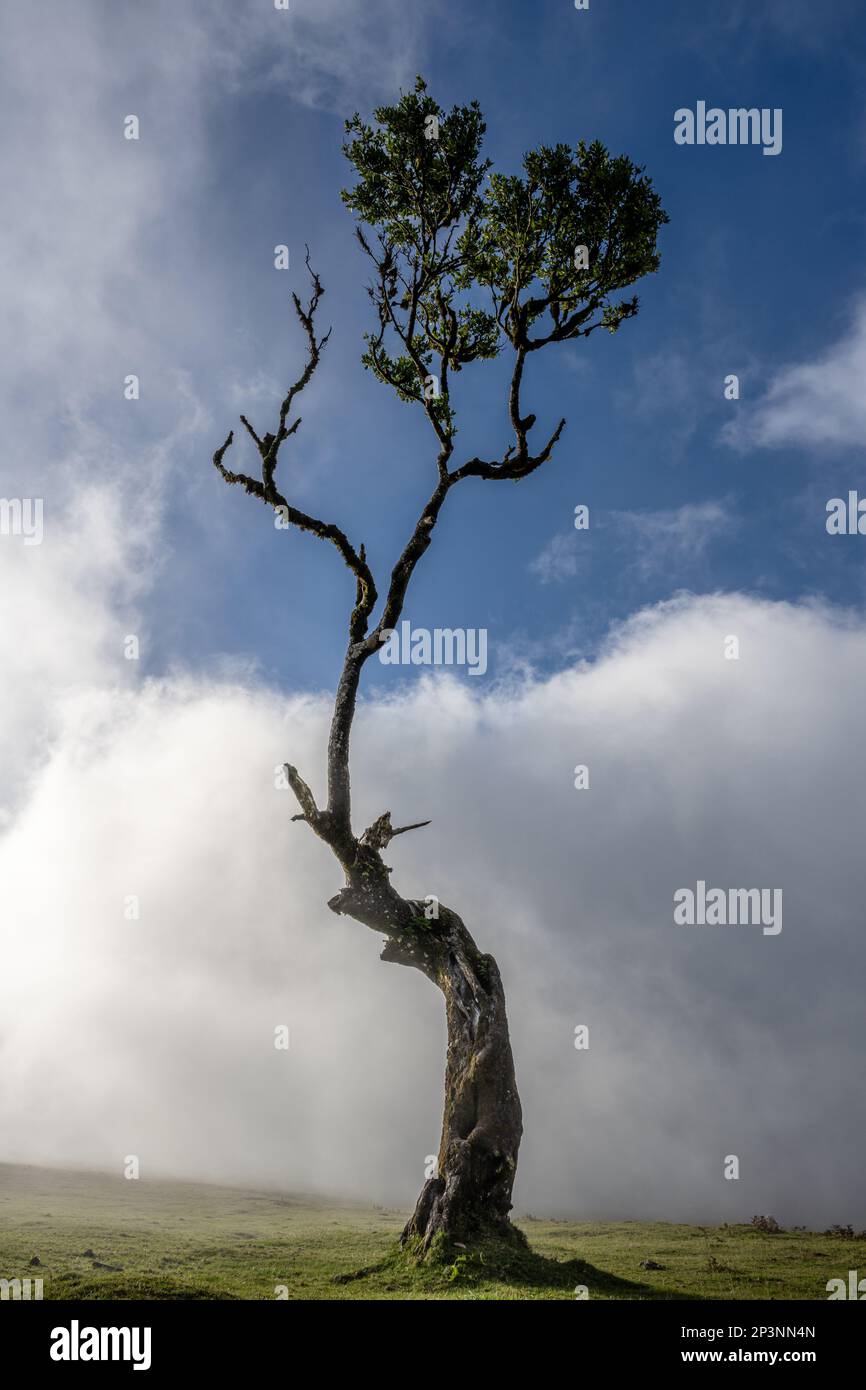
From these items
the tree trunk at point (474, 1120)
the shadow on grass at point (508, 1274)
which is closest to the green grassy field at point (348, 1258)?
the shadow on grass at point (508, 1274)

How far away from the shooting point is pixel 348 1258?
21.7m

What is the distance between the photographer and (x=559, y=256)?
2764 cm

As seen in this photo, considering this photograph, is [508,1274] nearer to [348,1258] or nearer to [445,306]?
[348,1258]

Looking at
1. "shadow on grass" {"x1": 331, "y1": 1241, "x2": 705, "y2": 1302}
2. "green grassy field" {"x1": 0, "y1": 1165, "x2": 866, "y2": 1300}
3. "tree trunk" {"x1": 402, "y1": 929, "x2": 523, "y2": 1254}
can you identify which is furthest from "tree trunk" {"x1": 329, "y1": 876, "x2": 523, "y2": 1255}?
"green grassy field" {"x1": 0, "y1": 1165, "x2": 866, "y2": 1300}

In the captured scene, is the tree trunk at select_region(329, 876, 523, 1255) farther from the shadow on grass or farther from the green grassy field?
the green grassy field

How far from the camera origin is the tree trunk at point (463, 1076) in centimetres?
2022

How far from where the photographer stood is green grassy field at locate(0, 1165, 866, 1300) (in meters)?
17.2

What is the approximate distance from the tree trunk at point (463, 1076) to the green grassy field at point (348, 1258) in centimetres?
138

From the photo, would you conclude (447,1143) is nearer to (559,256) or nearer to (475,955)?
(475,955)

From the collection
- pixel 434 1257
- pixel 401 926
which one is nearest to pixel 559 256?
pixel 401 926

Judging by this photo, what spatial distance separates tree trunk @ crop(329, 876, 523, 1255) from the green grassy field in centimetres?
138

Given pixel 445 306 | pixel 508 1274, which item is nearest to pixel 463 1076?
pixel 508 1274
